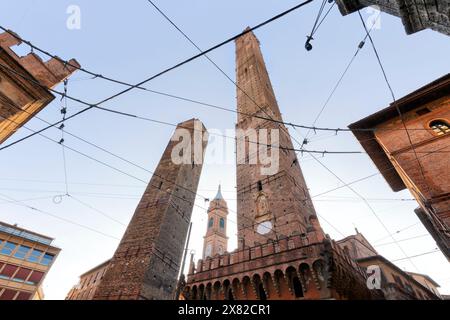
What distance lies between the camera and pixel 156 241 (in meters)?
15.0

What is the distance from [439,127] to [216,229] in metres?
39.2

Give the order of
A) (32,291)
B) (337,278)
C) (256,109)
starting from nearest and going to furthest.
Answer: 1. (337,278)
2. (256,109)
3. (32,291)

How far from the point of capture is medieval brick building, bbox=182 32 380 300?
8.14 metres

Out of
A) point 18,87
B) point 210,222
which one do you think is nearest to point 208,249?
point 210,222

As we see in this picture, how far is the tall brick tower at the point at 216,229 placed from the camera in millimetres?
41725

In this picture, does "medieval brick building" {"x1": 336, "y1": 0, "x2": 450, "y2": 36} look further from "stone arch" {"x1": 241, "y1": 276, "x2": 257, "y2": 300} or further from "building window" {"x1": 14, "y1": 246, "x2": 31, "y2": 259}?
"building window" {"x1": 14, "y1": 246, "x2": 31, "y2": 259}

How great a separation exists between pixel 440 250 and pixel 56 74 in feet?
76.4

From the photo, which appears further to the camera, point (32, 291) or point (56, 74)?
point (32, 291)

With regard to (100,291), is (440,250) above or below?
above

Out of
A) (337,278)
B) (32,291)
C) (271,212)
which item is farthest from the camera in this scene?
(32,291)

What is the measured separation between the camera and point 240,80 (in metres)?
25.5

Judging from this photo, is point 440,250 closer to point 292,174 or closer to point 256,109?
point 292,174
